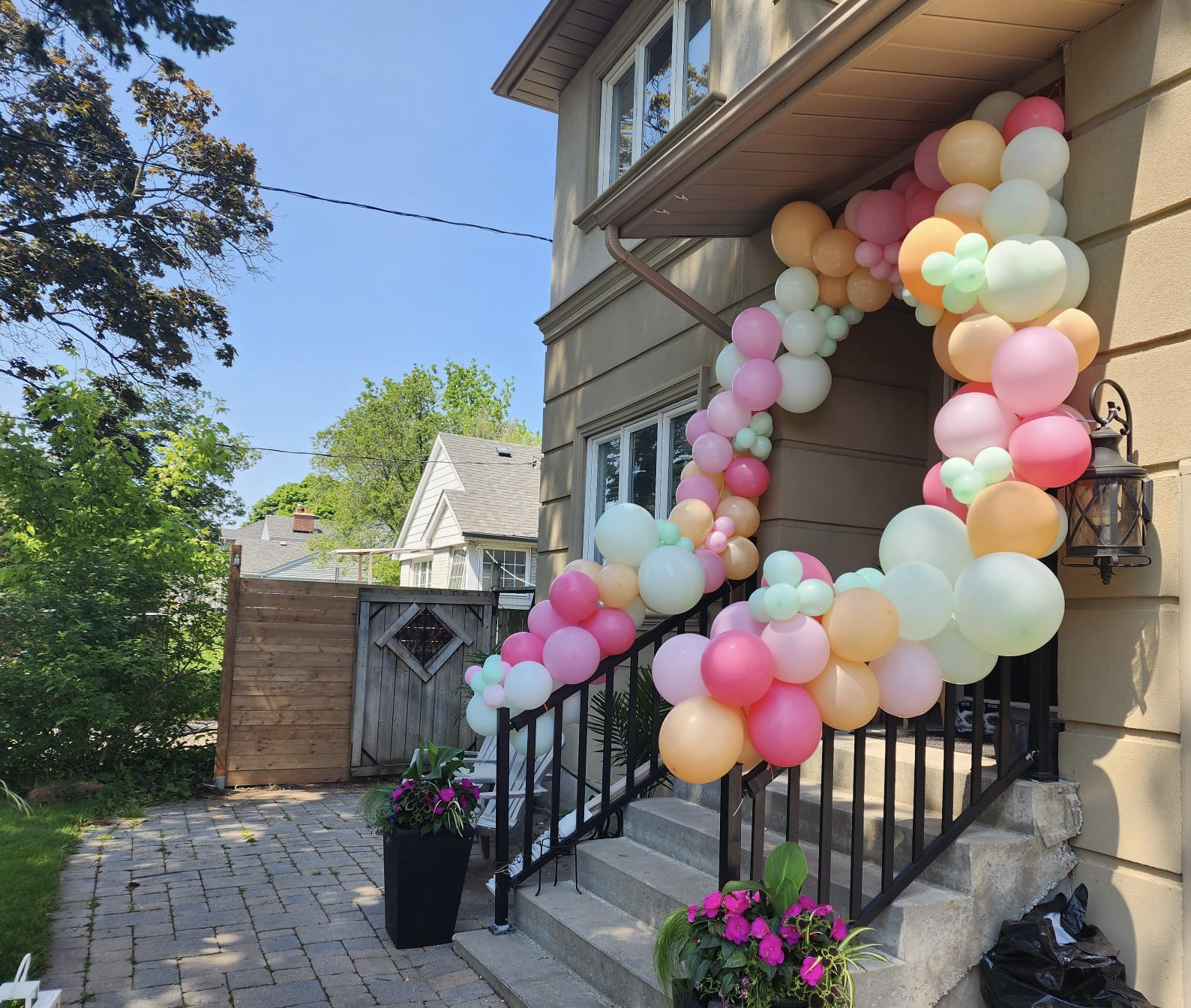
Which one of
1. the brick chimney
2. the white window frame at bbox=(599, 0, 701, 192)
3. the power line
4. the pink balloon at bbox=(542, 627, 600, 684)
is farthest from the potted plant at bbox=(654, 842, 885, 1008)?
the brick chimney

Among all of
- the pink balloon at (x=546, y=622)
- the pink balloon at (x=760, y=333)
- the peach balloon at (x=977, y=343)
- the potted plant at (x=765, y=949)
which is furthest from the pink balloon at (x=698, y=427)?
the potted plant at (x=765, y=949)

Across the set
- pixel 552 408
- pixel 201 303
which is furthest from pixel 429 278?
pixel 552 408

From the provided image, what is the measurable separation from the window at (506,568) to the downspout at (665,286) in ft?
50.9

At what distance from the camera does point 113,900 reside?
4.41 meters

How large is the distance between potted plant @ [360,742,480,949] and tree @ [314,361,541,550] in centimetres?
2563

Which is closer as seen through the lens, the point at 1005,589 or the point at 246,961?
the point at 1005,589

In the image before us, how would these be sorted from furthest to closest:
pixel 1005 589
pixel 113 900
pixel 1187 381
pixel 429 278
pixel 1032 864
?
pixel 429 278
pixel 113 900
pixel 1032 864
pixel 1187 381
pixel 1005 589

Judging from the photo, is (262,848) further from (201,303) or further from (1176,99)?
(201,303)

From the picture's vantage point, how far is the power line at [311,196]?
388 inches

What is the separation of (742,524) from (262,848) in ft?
12.6

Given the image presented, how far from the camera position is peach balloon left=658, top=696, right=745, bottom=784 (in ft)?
8.17

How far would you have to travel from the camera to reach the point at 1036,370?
2.45 m

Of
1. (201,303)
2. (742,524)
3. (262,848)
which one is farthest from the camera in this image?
(201,303)

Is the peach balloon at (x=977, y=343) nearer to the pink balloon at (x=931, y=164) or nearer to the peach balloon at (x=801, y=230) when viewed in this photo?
the pink balloon at (x=931, y=164)
